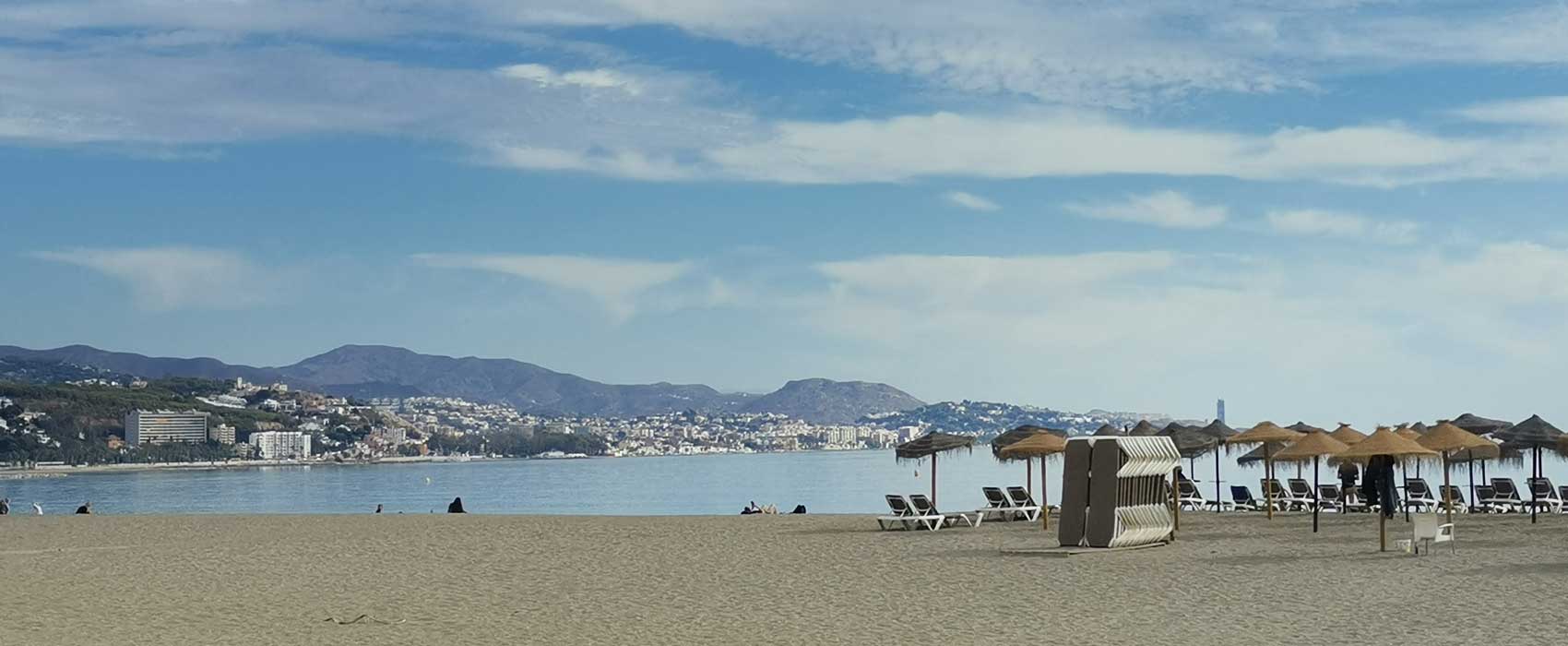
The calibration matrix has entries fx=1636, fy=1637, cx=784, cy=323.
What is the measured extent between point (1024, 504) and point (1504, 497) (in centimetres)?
738

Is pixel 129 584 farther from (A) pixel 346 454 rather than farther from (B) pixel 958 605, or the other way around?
(A) pixel 346 454

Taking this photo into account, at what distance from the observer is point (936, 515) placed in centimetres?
2264

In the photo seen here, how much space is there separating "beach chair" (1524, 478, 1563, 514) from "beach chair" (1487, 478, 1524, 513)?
588 millimetres

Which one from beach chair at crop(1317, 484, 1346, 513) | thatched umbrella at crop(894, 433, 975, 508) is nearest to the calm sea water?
beach chair at crop(1317, 484, 1346, 513)

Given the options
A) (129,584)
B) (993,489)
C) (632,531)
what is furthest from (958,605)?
(993,489)

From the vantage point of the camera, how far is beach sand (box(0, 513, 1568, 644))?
10.4 m

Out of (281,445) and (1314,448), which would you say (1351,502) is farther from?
(281,445)

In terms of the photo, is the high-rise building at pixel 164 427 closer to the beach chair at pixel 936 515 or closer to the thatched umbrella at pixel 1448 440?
the beach chair at pixel 936 515

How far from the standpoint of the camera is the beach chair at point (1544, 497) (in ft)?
74.1

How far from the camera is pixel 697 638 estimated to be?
401 inches

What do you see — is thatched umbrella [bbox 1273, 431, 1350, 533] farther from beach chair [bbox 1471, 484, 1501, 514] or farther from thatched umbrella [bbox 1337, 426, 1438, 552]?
beach chair [bbox 1471, 484, 1501, 514]

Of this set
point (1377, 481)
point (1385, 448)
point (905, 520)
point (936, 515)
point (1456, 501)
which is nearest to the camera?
point (1385, 448)

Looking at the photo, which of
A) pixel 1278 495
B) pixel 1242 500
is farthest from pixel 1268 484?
pixel 1278 495

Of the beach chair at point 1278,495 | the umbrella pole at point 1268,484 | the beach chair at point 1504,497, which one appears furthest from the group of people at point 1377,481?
the beach chair at point 1504,497
